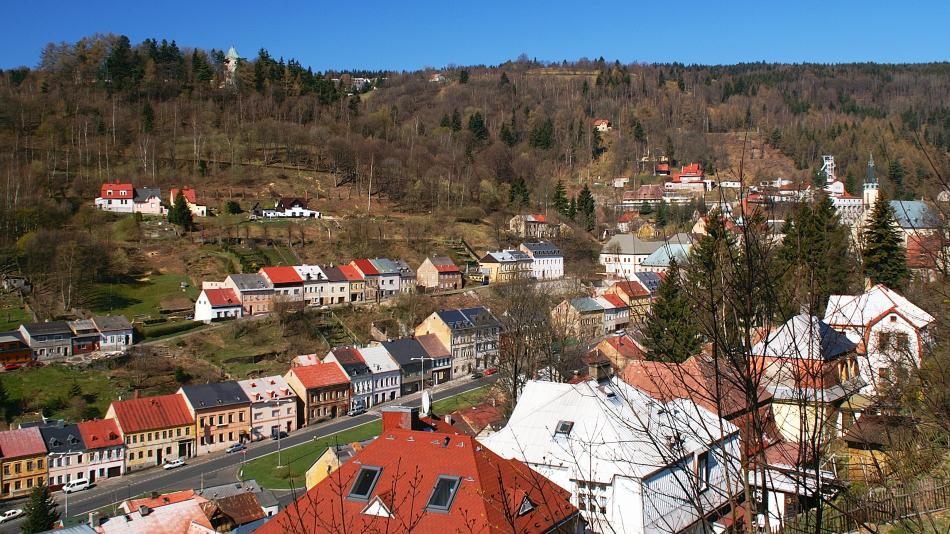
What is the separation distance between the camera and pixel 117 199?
59312mm

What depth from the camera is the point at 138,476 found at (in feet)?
96.4

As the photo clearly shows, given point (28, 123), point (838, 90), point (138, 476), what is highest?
point (838, 90)

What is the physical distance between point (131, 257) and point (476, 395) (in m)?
26.4

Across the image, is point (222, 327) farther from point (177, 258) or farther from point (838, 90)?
point (838, 90)

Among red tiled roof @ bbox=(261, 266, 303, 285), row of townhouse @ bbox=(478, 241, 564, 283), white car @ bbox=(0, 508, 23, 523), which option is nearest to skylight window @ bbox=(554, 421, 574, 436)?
white car @ bbox=(0, 508, 23, 523)

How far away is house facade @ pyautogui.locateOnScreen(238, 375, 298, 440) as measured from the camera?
1318 inches

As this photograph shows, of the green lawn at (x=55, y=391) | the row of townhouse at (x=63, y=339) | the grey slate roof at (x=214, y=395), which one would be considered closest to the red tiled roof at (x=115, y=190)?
the row of townhouse at (x=63, y=339)

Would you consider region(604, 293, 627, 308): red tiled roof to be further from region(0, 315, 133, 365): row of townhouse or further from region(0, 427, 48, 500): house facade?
region(0, 427, 48, 500): house facade

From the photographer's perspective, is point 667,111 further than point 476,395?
Yes

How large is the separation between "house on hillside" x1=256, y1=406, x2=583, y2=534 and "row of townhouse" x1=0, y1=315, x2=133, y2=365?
1170 inches

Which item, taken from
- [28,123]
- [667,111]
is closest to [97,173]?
[28,123]

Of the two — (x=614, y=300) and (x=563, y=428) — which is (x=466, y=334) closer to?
(x=614, y=300)

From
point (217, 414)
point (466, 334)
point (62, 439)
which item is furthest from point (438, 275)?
point (62, 439)

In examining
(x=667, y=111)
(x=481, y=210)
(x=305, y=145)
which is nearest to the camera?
(x=481, y=210)
